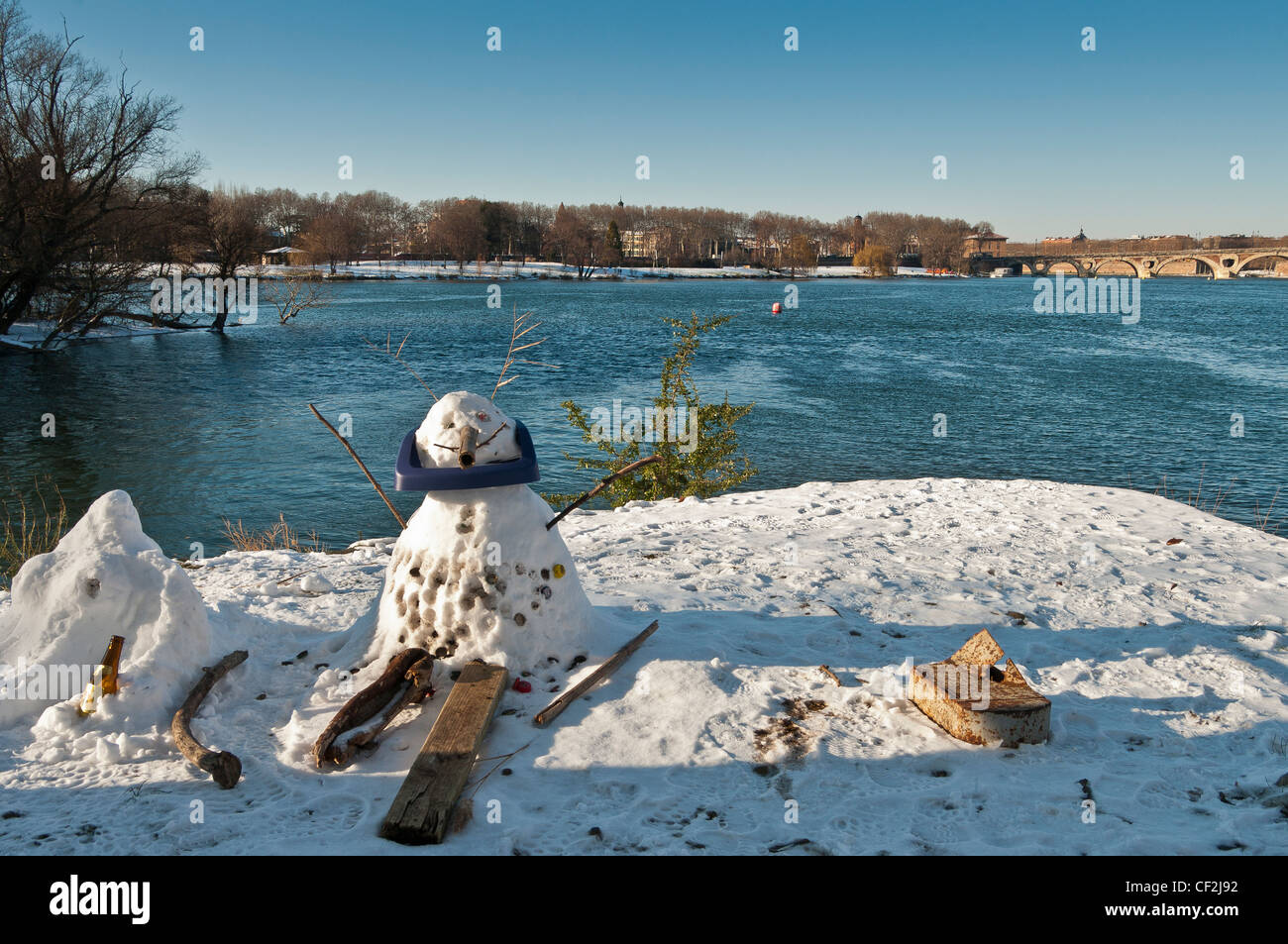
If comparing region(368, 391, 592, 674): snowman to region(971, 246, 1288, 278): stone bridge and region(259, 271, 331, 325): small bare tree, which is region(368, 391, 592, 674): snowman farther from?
region(971, 246, 1288, 278): stone bridge

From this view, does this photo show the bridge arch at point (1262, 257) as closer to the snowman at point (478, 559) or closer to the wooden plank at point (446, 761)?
the snowman at point (478, 559)

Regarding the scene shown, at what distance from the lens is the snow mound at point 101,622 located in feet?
16.8

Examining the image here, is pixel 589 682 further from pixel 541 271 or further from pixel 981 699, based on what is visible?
pixel 541 271

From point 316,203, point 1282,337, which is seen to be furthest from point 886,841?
point 316,203

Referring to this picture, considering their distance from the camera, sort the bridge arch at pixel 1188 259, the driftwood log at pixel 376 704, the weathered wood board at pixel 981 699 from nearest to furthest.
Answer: the driftwood log at pixel 376 704
the weathered wood board at pixel 981 699
the bridge arch at pixel 1188 259


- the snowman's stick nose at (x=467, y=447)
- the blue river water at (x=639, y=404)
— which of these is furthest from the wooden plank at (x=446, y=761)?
the blue river water at (x=639, y=404)

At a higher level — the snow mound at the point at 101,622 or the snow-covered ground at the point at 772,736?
the snow mound at the point at 101,622

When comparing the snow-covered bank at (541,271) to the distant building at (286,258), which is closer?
the distant building at (286,258)

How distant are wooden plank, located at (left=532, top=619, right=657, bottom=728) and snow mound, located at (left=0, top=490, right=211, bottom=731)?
232cm

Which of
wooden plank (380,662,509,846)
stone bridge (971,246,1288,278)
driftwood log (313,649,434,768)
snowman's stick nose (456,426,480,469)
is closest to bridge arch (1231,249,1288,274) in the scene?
stone bridge (971,246,1288,278)

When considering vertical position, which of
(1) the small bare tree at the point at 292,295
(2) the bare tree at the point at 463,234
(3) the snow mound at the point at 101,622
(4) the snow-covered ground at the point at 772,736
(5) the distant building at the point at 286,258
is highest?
(2) the bare tree at the point at 463,234

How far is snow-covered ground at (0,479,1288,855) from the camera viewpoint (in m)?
4.15

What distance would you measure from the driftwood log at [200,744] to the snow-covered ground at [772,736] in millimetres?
96

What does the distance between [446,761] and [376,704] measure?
866mm
